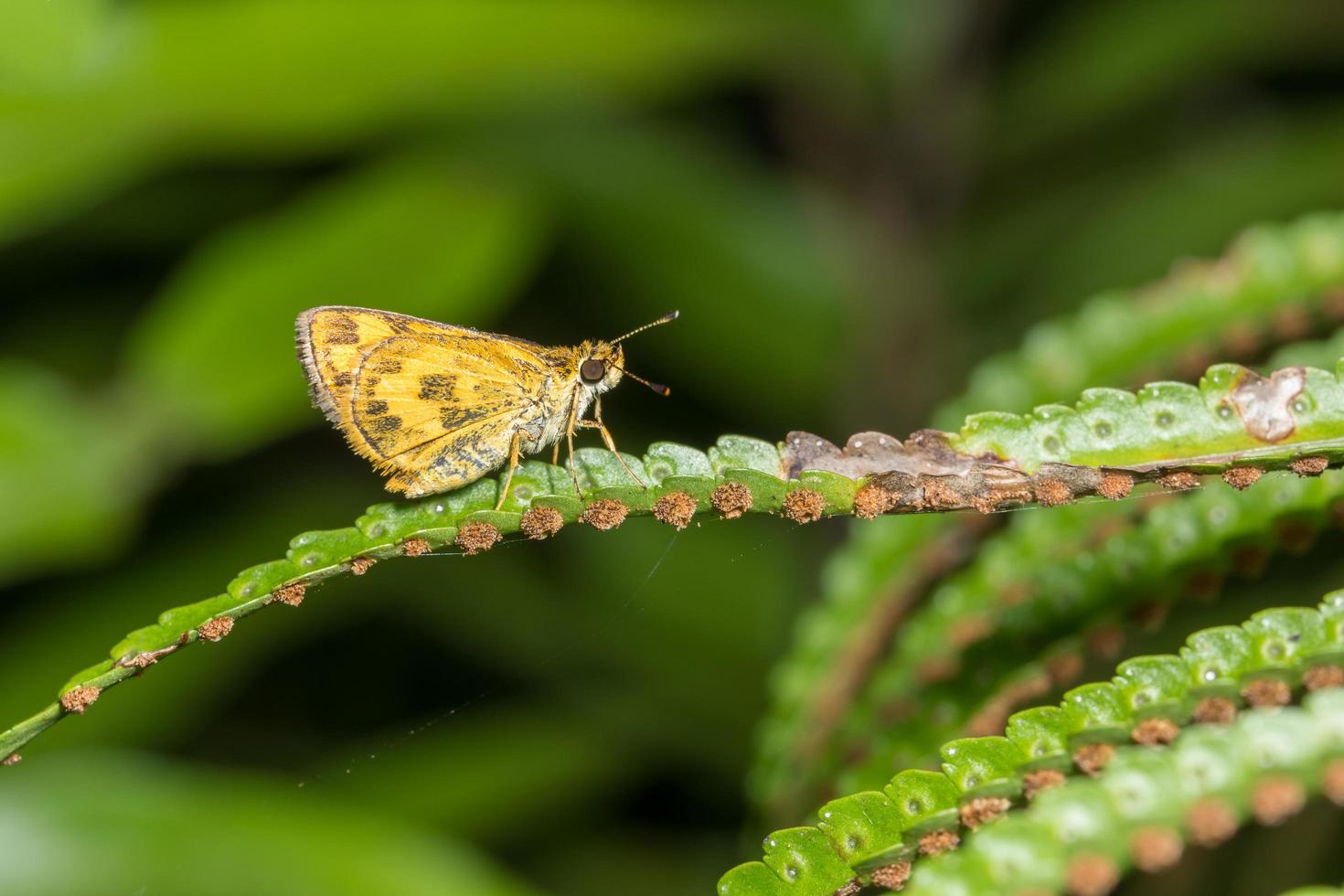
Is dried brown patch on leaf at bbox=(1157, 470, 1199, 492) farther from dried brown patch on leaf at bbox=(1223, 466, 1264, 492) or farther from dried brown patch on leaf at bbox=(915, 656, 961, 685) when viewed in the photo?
dried brown patch on leaf at bbox=(915, 656, 961, 685)

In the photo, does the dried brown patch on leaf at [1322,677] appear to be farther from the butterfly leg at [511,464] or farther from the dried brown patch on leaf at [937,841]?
the butterfly leg at [511,464]

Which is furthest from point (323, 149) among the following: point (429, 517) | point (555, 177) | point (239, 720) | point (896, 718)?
point (896, 718)

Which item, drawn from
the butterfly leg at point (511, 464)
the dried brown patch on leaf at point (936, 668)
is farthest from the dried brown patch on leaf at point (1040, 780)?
the butterfly leg at point (511, 464)

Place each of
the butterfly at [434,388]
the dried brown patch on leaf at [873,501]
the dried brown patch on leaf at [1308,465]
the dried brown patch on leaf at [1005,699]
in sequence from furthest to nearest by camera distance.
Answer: the butterfly at [434,388] < the dried brown patch on leaf at [1005,699] < the dried brown patch on leaf at [873,501] < the dried brown patch on leaf at [1308,465]

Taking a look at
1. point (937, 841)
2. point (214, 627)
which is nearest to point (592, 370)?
point (214, 627)

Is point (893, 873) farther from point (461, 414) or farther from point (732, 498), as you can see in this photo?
point (461, 414)

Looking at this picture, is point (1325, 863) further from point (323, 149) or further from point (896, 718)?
point (323, 149)
